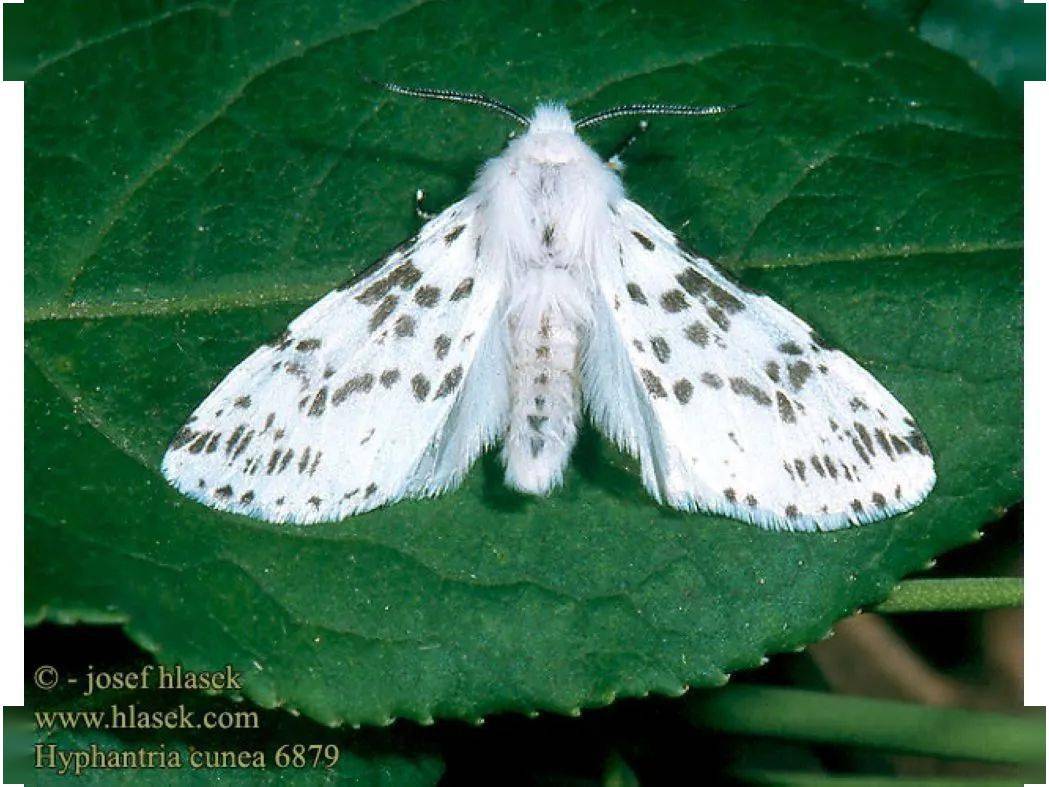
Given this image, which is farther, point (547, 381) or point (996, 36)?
point (996, 36)

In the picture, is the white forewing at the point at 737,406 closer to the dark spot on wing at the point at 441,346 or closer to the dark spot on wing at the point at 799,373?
the dark spot on wing at the point at 799,373

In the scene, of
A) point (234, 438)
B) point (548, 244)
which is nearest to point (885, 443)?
point (548, 244)

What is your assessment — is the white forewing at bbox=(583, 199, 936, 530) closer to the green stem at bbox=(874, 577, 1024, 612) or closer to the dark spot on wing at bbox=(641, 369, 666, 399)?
the dark spot on wing at bbox=(641, 369, 666, 399)

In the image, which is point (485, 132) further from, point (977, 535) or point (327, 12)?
point (977, 535)

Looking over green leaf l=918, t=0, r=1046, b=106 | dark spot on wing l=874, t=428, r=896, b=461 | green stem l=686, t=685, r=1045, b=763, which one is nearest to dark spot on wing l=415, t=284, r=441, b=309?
dark spot on wing l=874, t=428, r=896, b=461

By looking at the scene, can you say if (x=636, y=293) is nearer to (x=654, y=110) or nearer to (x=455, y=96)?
(x=654, y=110)

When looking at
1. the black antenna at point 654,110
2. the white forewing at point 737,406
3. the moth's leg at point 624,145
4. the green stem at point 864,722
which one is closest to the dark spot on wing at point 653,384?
the white forewing at point 737,406
